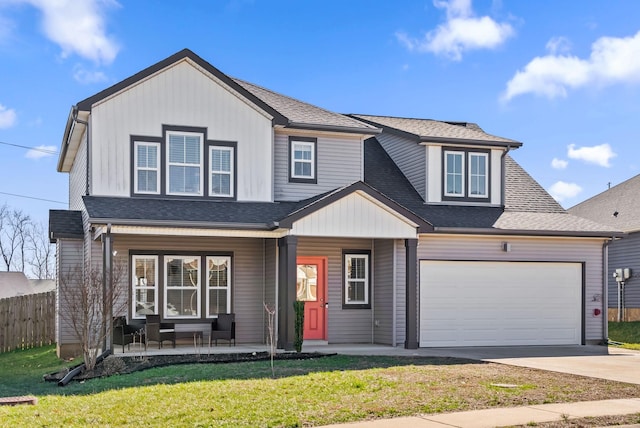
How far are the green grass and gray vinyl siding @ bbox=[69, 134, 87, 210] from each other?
647 inches

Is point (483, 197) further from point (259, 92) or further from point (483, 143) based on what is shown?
point (259, 92)

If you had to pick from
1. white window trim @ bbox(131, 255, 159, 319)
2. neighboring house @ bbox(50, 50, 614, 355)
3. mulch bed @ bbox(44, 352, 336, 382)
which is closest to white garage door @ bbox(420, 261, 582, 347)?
neighboring house @ bbox(50, 50, 614, 355)

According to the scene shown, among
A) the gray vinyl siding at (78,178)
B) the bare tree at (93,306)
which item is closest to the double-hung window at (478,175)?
the bare tree at (93,306)

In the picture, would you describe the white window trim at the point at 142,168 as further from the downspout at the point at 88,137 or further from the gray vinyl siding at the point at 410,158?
the gray vinyl siding at the point at 410,158

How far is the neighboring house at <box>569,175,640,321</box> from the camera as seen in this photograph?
2897cm

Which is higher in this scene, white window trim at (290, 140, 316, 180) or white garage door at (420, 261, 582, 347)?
white window trim at (290, 140, 316, 180)

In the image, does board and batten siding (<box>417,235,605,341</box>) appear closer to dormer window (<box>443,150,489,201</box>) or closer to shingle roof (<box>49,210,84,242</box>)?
dormer window (<box>443,150,489,201</box>)

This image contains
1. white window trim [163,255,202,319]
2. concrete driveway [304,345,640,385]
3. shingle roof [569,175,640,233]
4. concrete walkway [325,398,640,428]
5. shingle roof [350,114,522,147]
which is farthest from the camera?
shingle roof [569,175,640,233]

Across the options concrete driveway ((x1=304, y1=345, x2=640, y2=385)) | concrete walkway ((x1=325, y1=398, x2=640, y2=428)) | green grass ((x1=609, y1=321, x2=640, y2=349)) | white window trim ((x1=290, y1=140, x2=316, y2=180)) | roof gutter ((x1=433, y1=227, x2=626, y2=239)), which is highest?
white window trim ((x1=290, y1=140, x2=316, y2=180))

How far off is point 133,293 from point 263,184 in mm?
4200

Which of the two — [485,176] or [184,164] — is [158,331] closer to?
[184,164]

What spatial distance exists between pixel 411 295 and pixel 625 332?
11001 mm

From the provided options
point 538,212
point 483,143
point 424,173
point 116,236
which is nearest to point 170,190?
point 116,236

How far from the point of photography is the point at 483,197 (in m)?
22.4
